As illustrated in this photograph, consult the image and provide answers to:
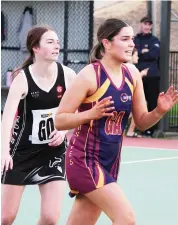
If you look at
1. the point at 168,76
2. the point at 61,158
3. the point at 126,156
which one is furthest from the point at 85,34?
the point at 61,158

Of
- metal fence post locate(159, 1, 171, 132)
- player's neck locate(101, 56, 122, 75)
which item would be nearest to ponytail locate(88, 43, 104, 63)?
player's neck locate(101, 56, 122, 75)

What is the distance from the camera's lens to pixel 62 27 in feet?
61.3

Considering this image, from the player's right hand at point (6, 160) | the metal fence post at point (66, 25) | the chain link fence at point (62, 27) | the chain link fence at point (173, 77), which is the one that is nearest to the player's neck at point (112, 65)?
the player's right hand at point (6, 160)

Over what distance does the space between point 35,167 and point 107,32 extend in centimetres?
141

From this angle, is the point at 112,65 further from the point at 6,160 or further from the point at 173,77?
the point at 173,77

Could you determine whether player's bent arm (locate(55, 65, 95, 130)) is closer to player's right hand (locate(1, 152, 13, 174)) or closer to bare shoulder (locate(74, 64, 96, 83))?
bare shoulder (locate(74, 64, 96, 83))

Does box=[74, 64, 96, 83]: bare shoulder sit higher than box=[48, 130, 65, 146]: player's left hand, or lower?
higher

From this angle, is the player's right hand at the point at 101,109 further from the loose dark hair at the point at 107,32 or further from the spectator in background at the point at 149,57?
the spectator in background at the point at 149,57

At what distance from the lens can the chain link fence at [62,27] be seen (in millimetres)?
18328

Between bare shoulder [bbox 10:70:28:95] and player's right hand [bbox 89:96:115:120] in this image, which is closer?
player's right hand [bbox 89:96:115:120]

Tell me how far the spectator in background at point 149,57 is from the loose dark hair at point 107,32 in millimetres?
9289

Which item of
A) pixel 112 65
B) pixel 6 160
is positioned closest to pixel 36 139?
pixel 6 160

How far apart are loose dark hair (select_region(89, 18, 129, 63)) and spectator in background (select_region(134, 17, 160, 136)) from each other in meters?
9.29

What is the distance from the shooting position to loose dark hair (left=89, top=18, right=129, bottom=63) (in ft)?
18.4
